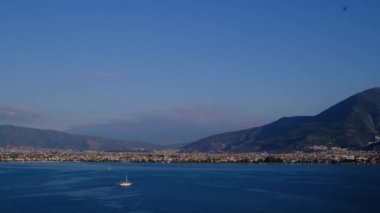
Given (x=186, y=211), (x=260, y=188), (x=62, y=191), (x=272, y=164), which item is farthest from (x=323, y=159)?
(x=186, y=211)

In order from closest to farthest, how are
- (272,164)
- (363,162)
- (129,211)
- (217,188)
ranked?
(129,211), (217,188), (363,162), (272,164)

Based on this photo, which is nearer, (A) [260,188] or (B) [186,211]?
(B) [186,211]

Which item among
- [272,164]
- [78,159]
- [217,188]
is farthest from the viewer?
[78,159]

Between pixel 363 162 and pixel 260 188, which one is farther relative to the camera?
pixel 363 162

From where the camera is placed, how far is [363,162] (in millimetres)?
139625

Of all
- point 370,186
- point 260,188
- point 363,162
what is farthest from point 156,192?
point 363,162

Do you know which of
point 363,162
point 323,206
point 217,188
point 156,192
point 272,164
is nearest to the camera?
point 323,206

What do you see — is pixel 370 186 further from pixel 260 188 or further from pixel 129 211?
pixel 129 211

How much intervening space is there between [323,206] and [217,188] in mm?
19773

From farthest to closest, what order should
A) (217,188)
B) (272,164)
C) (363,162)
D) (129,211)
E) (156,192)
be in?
(272,164)
(363,162)
(217,188)
(156,192)
(129,211)

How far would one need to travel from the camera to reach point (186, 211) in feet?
157

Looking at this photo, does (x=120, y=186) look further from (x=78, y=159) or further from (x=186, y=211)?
(x=78, y=159)

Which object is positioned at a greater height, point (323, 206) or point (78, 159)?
point (78, 159)

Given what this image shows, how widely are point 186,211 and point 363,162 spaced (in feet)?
328
